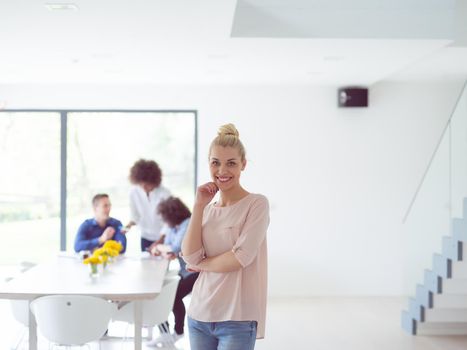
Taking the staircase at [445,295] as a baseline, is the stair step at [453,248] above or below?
above

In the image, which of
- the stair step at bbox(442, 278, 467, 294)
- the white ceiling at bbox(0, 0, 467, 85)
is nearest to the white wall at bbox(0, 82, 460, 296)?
the white ceiling at bbox(0, 0, 467, 85)

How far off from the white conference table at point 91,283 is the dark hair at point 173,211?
0.39 metres

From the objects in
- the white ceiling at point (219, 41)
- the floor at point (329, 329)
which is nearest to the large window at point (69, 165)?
the white ceiling at point (219, 41)

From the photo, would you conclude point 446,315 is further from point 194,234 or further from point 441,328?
point 194,234

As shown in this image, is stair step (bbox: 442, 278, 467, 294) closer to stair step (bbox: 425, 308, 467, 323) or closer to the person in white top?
stair step (bbox: 425, 308, 467, 323)

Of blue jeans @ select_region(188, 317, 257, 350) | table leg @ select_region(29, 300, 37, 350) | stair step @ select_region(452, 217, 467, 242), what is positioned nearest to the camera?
blue jeans @ select_region(188, 317, 257, 350)

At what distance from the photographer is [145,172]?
6812mm

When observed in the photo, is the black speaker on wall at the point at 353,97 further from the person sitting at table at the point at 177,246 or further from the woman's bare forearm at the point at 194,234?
the woman's bare forearm at the point at 194,234

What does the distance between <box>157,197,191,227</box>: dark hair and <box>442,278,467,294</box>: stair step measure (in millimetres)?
2414

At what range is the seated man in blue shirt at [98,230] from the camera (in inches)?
246

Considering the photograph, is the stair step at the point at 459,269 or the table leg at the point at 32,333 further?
the stair step at the point at 459,269

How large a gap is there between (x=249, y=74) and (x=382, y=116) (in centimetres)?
207

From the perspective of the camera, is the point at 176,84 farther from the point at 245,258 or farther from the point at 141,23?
the point at 245,258

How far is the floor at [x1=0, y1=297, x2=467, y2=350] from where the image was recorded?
6.07 meters
